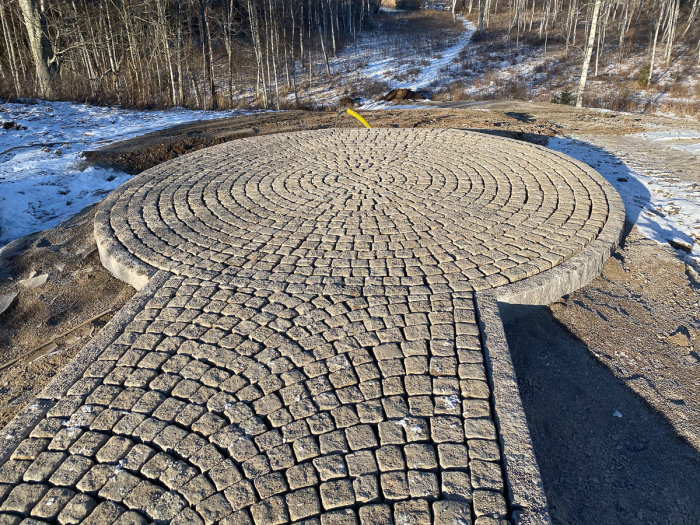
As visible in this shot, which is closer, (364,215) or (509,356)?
(509,356)

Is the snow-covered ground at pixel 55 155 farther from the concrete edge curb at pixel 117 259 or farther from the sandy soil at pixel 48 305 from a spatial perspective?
the concrete edge curb at pixel 117 259

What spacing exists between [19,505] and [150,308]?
1887mm

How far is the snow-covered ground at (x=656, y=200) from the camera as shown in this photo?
6.15m

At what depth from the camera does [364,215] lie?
5867mm

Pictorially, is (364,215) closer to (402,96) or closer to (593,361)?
(593,361)

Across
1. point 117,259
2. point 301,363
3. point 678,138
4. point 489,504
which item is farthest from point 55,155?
point 678,138

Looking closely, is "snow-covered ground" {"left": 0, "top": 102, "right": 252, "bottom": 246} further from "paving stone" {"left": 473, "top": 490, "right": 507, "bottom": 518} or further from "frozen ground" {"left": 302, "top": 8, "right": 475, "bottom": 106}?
"frozen ground" {"left": 302, "top": 8, "right": 475, "bottom": 106}

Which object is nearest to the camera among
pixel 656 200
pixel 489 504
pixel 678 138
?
pixel 489 504

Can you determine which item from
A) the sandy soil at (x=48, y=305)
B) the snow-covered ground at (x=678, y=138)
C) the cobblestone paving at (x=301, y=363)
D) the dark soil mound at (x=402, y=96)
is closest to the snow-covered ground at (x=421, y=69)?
the dark soil mound at (x=402, y=96)

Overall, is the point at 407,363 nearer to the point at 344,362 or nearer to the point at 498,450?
the point at 344,362

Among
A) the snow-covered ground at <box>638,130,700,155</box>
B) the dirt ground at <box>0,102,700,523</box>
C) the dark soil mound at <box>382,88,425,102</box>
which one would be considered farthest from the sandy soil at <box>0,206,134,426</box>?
the dark soil mound at <box>382,88,425,102</box>

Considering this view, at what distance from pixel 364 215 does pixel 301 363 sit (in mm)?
2675

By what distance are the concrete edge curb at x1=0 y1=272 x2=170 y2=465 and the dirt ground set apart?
0.34m

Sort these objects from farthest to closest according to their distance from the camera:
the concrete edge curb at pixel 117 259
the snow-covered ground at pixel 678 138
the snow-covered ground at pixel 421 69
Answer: the snow-covered ground at pixel 421 69 → the snow-covered ground at pixel 678 138 → the concrete edge curb at pixel 117 259
